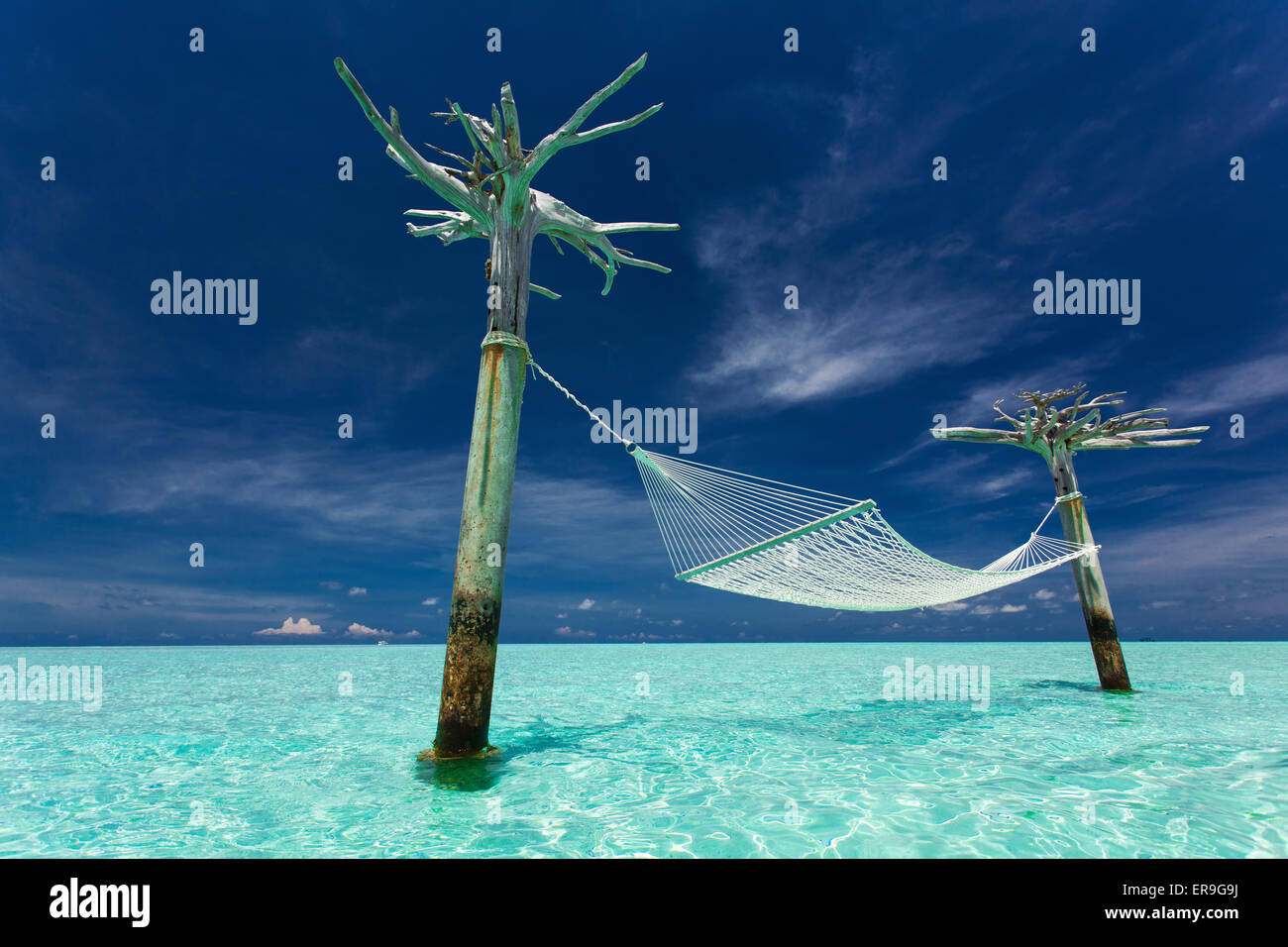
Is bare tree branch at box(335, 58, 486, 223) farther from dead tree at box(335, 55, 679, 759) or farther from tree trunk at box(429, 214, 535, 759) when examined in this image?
tree trunk at box(429, 214, 535, 759)

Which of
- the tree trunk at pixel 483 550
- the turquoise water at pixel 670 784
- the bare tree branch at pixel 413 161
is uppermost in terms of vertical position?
the bare tree branch at pixel 413 161

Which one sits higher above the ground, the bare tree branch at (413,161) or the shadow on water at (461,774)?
the bare tree branch at (413,161)

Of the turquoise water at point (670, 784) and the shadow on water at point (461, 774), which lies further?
the shadow on water at point (461, 774)

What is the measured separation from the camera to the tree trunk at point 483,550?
5.68 metres

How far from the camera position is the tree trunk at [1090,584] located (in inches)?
434

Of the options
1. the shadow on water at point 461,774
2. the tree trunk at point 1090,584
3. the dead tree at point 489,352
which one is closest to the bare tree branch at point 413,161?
the dead tree at point 489,352

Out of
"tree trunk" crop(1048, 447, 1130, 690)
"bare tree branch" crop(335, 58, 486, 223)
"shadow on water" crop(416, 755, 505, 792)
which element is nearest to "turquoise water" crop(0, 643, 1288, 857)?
"shadow on water" crop(416, 755, 505, 792)

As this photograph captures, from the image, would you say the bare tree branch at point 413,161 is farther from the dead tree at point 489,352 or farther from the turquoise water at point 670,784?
the turquoise water at point 670,784

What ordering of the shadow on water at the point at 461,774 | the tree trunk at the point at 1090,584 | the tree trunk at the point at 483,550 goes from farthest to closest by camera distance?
the tree trunk at the point at 1090,584
the tree trunk at the point at 483,550
the shadow on water at the point at 461,774

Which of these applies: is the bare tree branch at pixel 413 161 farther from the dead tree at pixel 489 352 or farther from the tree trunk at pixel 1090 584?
the tree trunk at pixel 1090 584

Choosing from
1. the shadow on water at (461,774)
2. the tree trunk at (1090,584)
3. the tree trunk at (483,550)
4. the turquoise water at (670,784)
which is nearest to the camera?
the turquoise water at (670,784)

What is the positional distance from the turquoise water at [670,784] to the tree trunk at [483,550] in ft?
1.50

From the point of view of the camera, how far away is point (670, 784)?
5500mm
